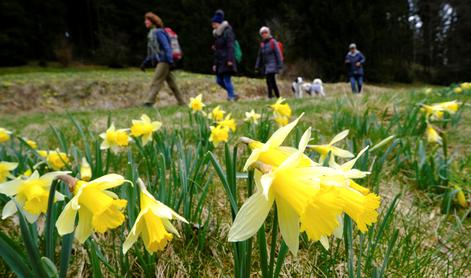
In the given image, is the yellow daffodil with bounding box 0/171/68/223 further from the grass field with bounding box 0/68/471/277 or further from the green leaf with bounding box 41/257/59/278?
the green leaf with bounding box 41/257/59/278

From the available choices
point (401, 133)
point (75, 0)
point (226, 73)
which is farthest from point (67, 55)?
point (401, 133)

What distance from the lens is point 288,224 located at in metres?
0.48

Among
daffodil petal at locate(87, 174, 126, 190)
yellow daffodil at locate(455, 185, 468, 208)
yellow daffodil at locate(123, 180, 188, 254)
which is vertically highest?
daffodil petal at locate(87, 174, 126, 190)

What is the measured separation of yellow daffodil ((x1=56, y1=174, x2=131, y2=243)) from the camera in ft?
1.81

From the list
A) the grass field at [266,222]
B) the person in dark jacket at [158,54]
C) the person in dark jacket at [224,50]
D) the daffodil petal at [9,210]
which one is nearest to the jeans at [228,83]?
the person in dark jacket at [224,50]

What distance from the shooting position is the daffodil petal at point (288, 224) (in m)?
0.48

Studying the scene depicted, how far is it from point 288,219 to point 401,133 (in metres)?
1.76

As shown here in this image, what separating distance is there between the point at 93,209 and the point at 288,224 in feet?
1.09

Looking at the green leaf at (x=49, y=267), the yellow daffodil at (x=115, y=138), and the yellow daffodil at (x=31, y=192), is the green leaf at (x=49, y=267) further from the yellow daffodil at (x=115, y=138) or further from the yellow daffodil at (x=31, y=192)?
the yellow daffodil at (x=115, y=138)

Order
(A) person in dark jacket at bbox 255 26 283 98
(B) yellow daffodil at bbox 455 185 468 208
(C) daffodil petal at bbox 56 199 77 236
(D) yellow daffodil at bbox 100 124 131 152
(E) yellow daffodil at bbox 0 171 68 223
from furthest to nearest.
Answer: (A) person in dark jacket at bbox 255 26 283 98 → (D) yellow daffodil at bbox 100 124 131 152 → (B) yellow daffodil at bbox 455 185 468 208 → (E) yellow daffodil at bbox 0 171 68 223 → (C) daffodil petal at bbox 56 199 77 236

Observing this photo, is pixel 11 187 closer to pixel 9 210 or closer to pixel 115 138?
pixel 9 210

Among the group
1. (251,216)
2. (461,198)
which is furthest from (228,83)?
(251,216)

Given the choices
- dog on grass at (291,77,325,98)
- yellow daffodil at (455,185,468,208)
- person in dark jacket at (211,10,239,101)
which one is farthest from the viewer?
dog on grass at (291,77,325,98)

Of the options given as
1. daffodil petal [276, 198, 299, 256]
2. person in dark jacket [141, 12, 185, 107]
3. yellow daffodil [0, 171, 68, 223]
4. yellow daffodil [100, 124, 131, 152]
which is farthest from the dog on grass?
daffodil petal [276, 198, 299, 256]
